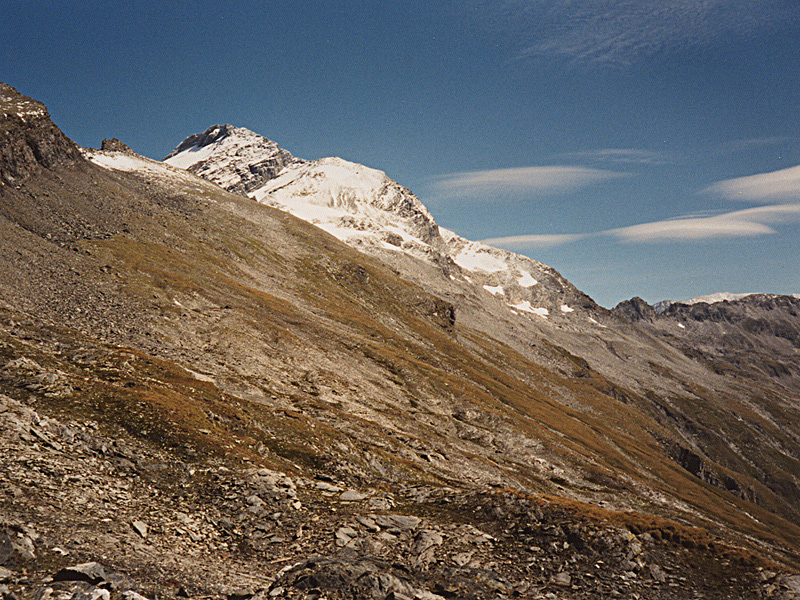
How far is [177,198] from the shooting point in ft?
520

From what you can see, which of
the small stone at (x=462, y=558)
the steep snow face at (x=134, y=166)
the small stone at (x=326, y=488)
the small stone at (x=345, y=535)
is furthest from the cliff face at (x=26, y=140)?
the small stone at (x=462, y=558)

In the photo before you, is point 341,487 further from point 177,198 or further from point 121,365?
point 177,198

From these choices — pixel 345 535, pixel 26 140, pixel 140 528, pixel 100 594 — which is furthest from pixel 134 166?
pixel 100 594

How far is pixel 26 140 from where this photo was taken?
356 ft

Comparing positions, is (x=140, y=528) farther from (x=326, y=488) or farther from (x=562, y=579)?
(x=562, y=579)

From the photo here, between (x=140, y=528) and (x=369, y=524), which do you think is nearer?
(x=140, y=528)

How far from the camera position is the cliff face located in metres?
97.8

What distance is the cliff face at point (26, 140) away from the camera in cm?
9775

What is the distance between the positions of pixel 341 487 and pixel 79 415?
17.7 meters

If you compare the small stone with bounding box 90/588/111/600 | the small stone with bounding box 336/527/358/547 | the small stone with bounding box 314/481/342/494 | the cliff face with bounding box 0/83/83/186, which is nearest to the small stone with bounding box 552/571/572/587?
the small stone with bounding box 336/527/358/547

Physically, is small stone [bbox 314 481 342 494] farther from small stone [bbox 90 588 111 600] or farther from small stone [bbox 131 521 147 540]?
small stone [bbox 90 588 111 600]

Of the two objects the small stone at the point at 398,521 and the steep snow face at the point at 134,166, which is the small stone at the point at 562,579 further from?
the steep snow face at the point at 134,166

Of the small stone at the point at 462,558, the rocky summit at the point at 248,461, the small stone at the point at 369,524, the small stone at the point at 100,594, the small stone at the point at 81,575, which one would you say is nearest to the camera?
the small stone at the point at 100,594

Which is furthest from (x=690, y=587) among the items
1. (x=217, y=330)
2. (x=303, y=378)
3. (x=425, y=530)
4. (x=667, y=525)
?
(x=217, y=330)
